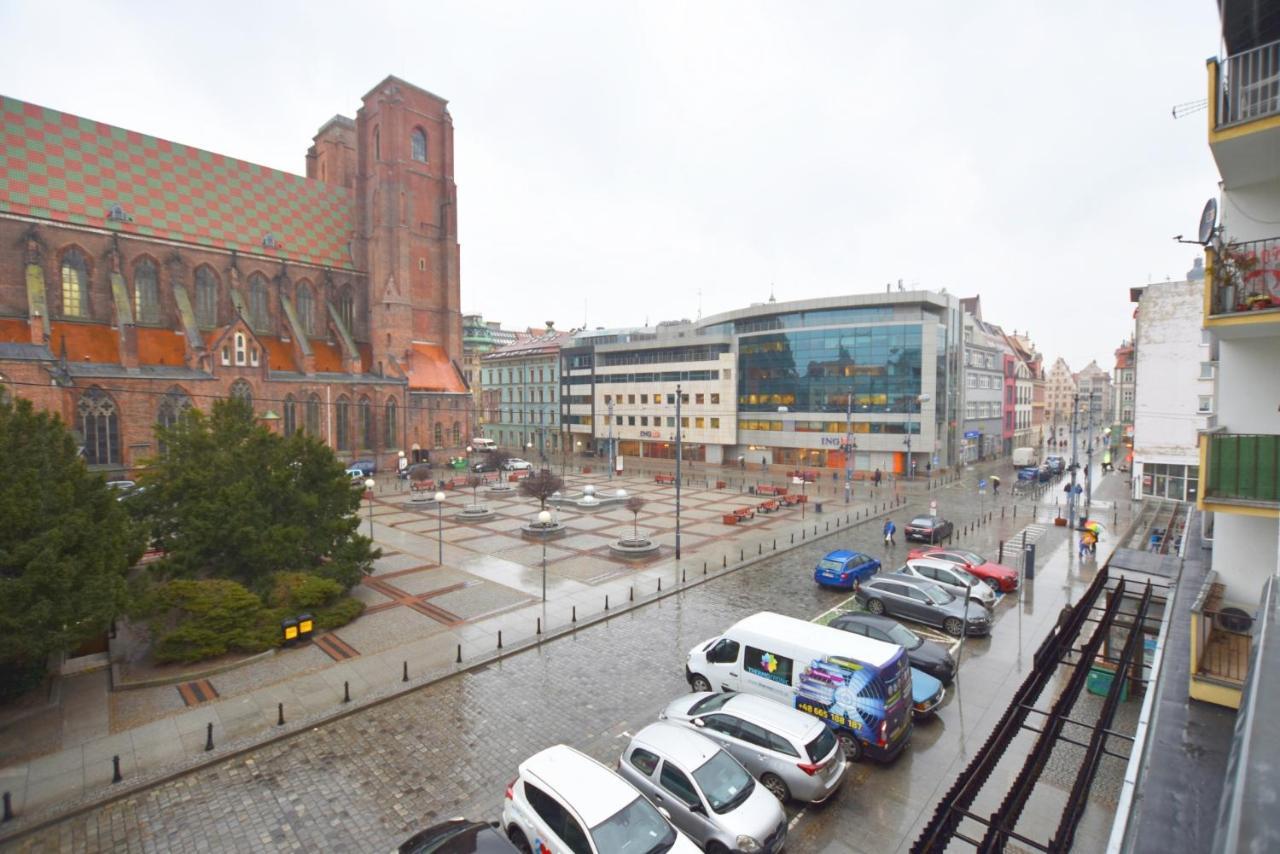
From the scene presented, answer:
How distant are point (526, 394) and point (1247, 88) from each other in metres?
79.9

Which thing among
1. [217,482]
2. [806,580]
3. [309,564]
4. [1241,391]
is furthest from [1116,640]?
[217,482]

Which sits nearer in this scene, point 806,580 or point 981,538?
point 806,580

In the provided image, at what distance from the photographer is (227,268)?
52.5 m

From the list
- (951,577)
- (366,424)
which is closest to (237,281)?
(366,424)

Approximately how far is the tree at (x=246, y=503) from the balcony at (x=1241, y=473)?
20.4 meters

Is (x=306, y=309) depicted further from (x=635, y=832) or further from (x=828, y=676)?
(x=635, y=832)

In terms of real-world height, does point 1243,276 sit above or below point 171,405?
above

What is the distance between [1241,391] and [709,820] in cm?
902

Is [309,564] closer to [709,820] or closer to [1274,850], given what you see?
[709,820]

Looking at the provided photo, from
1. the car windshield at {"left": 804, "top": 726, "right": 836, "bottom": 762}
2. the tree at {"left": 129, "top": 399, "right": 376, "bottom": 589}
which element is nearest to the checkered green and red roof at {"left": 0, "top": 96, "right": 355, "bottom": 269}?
the tree at {"left": 129, "top": 399, "right": 376, "bottom": 589}

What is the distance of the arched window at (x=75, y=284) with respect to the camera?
4450 cm

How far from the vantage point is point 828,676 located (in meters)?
11.6

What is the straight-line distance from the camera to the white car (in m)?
7.94

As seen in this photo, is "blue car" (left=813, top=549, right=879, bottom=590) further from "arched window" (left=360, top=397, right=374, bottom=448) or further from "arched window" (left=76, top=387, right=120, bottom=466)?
"arched window" (left=76, top=387, right=120, bottom=466)
